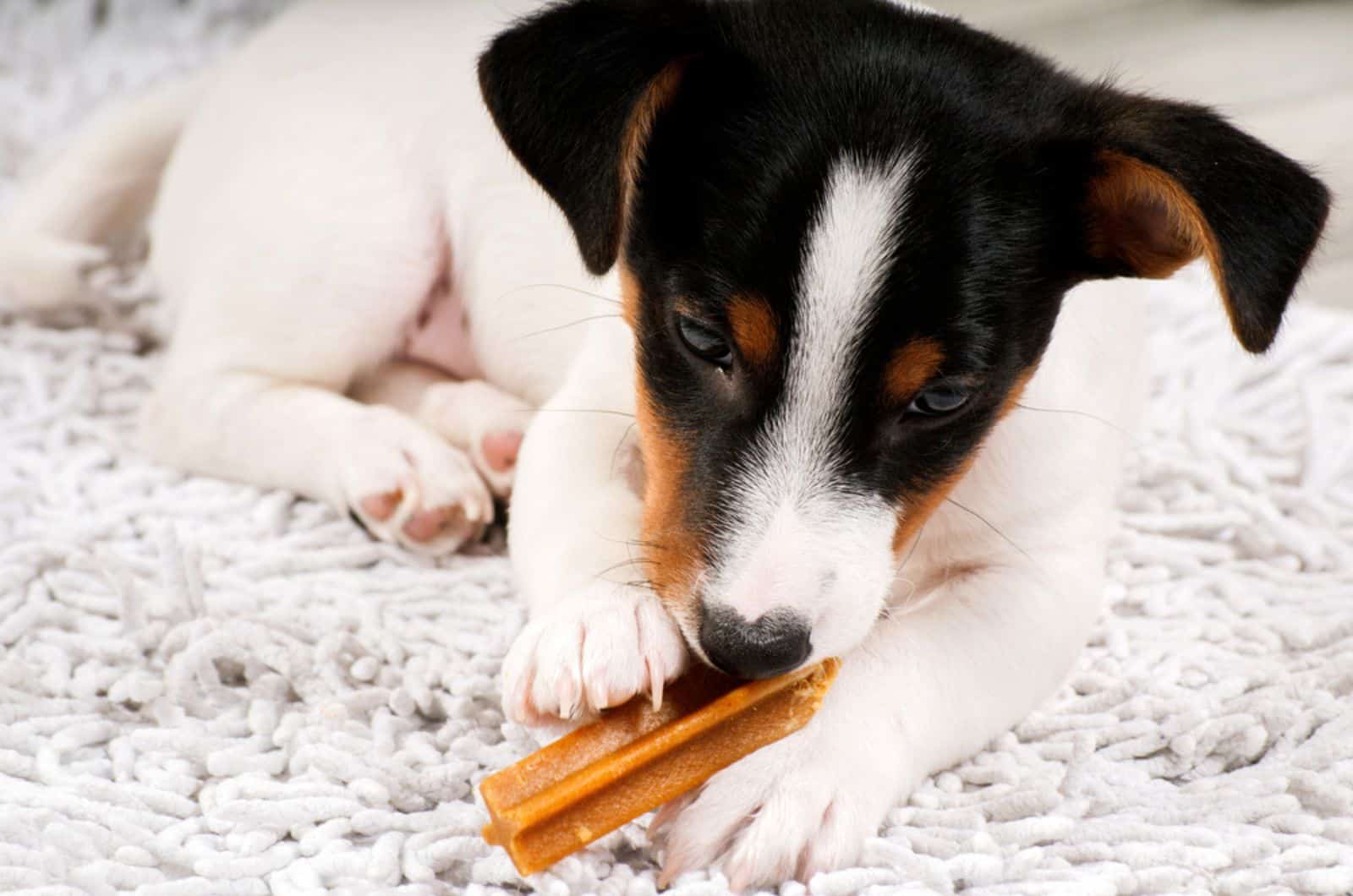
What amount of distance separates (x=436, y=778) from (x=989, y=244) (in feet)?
3.19

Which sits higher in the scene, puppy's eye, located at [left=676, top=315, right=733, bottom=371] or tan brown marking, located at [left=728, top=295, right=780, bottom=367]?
tan brown marking, located at [left=728, top=295, right=780, bottom=367]

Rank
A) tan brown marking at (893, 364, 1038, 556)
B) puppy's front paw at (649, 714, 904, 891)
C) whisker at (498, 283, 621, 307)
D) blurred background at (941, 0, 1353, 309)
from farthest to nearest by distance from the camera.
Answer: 1. blurred background at (941, 0, 1353, 309)
2. whisker at (498, 283, 621, 307)
3. tan brown marking at (893, 364, 1038, 556)
4. puppy's front paw at (649, 714, 904, 891)

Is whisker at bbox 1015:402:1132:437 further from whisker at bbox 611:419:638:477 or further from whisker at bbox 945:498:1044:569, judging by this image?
whisker at bbox 611:419:638:477

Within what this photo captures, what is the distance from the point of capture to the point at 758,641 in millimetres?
1677

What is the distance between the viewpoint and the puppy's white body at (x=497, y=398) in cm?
188

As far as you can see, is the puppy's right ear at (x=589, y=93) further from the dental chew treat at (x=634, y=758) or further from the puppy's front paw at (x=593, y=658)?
the dental chew treat at (x=634, y=758)

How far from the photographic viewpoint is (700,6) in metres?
1.98

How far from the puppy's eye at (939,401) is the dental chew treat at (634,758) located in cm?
33

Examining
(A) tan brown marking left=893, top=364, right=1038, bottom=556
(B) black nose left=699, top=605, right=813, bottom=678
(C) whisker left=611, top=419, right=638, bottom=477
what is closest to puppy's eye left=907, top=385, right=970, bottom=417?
(A) tan brown marking left=893, top=364, right=1038, bottom=556

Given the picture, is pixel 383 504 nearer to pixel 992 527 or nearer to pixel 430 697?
pixel 430 697

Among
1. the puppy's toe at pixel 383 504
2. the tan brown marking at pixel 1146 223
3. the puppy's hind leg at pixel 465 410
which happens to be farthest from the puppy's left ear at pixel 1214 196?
the puppy's toe at pixel 383 504

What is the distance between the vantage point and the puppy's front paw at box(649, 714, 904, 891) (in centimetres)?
180

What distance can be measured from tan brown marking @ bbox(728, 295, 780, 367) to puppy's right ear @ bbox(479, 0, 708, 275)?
19 centimetres

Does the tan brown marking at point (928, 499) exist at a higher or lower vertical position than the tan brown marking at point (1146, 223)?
lower
